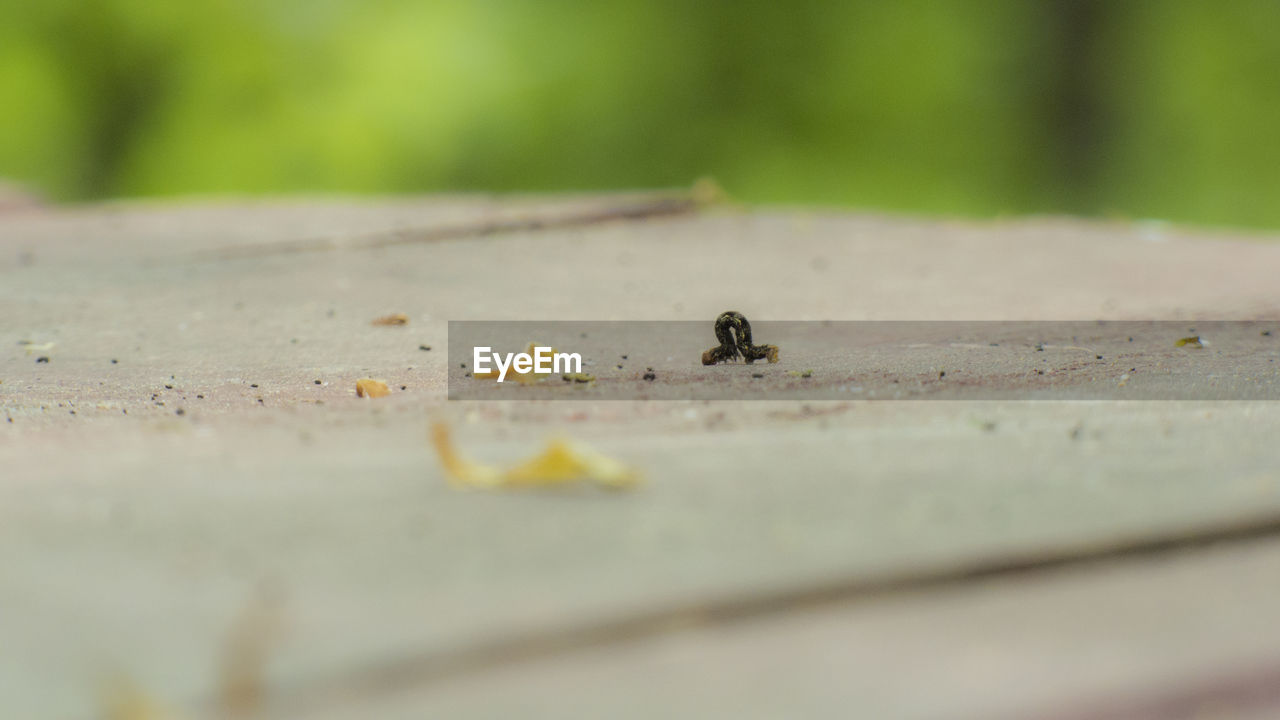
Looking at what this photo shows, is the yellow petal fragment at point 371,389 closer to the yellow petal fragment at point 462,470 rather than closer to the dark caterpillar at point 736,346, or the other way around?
the dark caterpillar at point 736,346

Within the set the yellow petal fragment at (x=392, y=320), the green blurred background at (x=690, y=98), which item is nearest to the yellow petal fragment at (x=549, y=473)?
the yellow petal fragment at (x=392, y=320)

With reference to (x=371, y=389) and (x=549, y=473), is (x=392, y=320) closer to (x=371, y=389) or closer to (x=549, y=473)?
(x=371, y=389)

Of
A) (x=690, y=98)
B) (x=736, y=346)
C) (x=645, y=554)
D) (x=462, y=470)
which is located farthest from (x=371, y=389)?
(x=690, y=98)

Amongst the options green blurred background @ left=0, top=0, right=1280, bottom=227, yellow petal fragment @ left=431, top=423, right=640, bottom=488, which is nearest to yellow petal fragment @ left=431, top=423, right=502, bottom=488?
yellow petal fragment @ left=431, top=423, right=640, bottom=488

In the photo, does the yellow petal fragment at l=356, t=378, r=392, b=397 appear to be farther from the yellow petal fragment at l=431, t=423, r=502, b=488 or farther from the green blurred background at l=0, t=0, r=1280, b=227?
the green blurred background at l=0, t=0, r=1280, b=227

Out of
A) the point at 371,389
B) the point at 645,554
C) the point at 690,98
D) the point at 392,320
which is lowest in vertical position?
the point at 645,554

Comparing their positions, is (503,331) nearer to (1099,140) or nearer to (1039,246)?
(1039,246)
